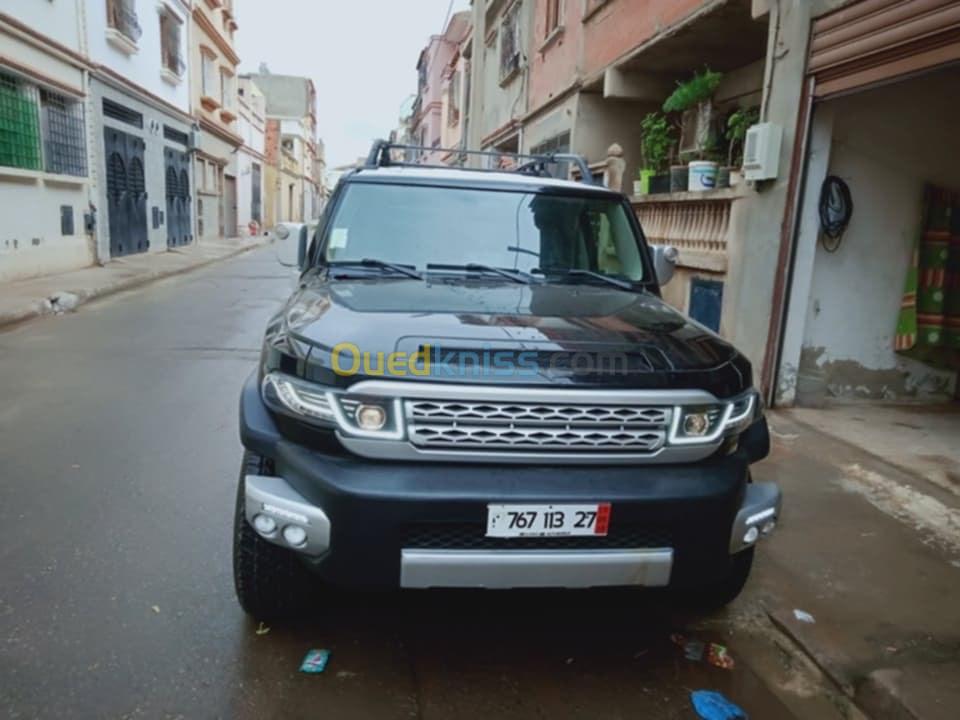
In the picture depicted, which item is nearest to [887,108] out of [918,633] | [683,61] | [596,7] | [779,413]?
[779,413]

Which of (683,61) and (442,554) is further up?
(683,61)

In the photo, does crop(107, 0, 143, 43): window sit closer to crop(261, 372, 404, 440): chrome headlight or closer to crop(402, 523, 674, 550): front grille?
crop(261, 372, 404, 440): chrome headlight

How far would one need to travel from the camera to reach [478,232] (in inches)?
135

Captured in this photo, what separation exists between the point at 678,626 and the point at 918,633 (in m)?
0.91

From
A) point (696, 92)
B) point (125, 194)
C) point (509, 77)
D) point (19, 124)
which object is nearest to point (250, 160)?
point (125, 194)

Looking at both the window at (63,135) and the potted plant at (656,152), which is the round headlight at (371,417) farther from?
the window at (63,135)

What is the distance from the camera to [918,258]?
596 cm

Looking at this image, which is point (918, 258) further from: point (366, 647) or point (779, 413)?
point (366, 647)

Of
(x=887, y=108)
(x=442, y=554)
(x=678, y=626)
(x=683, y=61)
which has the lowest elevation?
(x=678, y=626)

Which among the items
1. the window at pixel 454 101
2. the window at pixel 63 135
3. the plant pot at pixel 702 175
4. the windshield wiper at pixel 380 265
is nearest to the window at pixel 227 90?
the window at pixel 454 101

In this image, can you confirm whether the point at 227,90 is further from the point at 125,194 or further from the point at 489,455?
the point at 489,455

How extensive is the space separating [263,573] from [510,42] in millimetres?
15407

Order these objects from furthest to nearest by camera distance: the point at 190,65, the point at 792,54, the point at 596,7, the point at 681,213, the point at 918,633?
the point at 190,65, the point at 596,7, the point at 681,213, the point at 792,54, the point at 918,633

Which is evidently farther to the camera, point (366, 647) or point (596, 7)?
point (596, 7)
